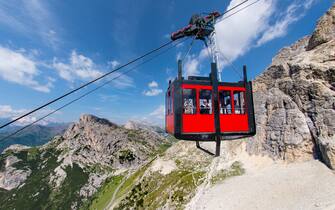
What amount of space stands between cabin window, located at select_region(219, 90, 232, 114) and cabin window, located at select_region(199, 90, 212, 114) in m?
1.04

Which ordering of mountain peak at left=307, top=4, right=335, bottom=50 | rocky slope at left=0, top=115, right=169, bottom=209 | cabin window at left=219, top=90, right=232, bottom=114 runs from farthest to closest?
1. rocky slope at left=0, top=115, right=169, bottom=209
2. mountain peak at left=307, top=4, right=335, bottom=50
3. cabin window at left=219, top=90, right=232, bottom=114

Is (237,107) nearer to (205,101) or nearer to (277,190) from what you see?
(205,101)

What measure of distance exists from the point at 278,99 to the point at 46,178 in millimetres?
179030

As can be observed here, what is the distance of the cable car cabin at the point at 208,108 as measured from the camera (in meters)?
15.5

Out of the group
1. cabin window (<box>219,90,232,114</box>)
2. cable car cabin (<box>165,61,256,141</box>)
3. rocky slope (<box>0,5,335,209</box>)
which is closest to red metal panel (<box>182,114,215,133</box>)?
cable car cabin (<box>165,61,256,141</box>)

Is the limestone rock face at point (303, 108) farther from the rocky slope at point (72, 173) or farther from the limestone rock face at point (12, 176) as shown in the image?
the limestone rock face at point (12, 176)

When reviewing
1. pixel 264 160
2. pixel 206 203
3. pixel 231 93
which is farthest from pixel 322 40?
pixel 231 93

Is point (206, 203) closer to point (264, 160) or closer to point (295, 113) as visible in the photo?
point (264, 160)

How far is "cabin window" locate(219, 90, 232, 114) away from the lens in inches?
652

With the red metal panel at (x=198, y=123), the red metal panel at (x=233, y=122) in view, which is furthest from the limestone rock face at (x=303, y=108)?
the red metal panel at (x=198, y=123)

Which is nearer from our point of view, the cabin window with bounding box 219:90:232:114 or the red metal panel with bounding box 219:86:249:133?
the red metal panel with bounding box 219:86:249:133

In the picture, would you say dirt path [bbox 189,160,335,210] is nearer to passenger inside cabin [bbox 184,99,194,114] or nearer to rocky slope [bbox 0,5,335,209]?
rocky slope [bbox 0,5,335,209]

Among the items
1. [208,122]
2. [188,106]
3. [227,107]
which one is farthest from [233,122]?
[188,106]

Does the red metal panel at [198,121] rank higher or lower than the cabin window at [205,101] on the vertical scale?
lower
